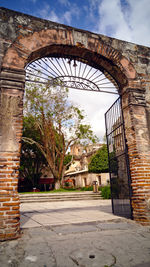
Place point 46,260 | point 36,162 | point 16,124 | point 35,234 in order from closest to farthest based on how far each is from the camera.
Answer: point 46,260, point 35,234, point 16,124, point 36,162

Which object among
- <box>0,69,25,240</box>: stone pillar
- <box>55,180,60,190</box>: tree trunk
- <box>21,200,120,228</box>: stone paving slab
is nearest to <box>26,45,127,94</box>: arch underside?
<box>0,69,25,240</box>: stone pillar

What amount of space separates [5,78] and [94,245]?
3534 millimetres

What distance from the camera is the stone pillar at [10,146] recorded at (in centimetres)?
342

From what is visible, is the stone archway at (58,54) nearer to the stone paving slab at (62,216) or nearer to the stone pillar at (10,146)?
the stone pillar at (10,146)

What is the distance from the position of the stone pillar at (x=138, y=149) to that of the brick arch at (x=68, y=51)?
2.07 feet

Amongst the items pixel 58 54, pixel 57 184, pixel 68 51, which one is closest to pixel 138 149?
pixel 68 51

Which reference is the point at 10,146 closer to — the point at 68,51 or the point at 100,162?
the point at 68,51

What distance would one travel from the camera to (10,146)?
3781 millimetres

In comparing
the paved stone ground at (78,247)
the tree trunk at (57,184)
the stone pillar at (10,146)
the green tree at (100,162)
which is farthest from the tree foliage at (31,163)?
the paved stone ground at (78,247)

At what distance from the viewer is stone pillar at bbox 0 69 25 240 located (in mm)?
3422

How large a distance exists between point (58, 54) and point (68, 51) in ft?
0.97

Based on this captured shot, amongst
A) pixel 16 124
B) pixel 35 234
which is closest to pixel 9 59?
pixel 16 124

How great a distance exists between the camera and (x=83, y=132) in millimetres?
20531

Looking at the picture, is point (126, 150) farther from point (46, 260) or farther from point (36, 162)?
point (36, 162)
